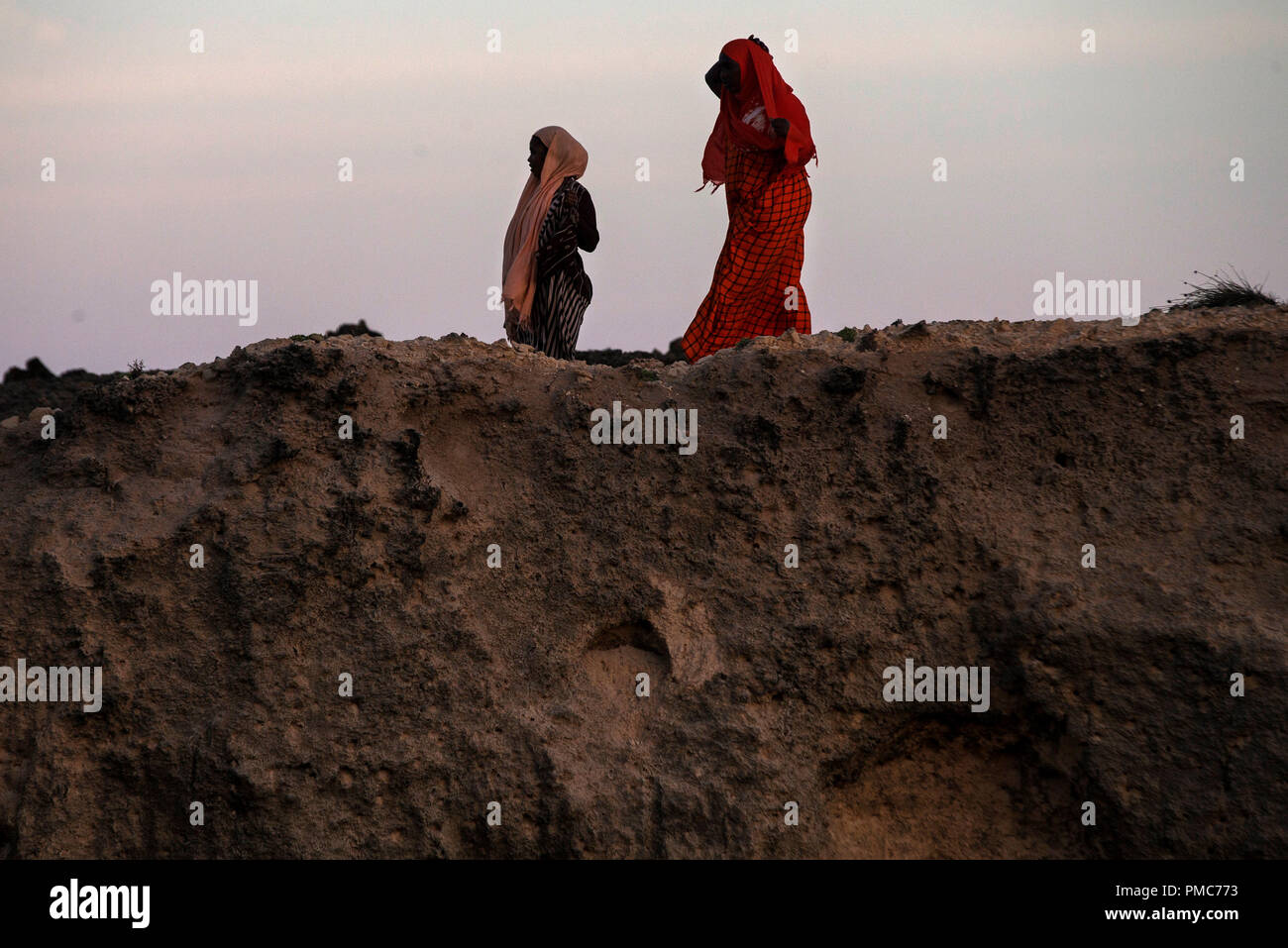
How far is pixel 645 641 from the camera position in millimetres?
5480

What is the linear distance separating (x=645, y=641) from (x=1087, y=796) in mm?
1972

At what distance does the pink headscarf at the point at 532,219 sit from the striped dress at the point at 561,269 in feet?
0.14

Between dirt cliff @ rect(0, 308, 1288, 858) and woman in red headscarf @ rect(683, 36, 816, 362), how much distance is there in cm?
172

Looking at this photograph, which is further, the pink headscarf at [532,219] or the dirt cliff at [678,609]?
the pink headscarf at [532,219]

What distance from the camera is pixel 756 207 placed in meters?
7.42

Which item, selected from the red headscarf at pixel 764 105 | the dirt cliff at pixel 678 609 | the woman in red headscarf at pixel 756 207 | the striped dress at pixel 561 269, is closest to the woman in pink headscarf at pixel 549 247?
the striped dress at pixel 561 269

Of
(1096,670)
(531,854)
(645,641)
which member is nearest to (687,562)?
(645,641)

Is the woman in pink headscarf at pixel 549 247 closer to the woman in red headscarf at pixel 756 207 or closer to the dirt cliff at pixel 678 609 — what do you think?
the woman in red headscarf at pixel 756 207

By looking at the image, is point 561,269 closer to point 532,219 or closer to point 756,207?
point 532,219

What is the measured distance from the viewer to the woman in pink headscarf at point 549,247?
7770mm

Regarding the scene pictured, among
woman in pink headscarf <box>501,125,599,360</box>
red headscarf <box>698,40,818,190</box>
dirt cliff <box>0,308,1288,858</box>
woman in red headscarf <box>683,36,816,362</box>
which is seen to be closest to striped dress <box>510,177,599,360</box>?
Answer: woman in pink headscarf <box>501,125,599,360</box>

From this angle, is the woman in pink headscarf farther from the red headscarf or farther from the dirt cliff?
the dirt cliff

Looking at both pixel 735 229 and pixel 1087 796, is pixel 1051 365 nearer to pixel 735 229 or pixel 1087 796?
pixel 1087 796

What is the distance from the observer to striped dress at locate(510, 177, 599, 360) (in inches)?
306
